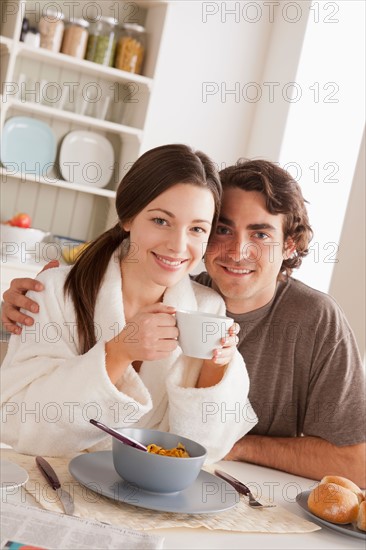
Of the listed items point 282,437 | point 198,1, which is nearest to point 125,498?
point 282,437

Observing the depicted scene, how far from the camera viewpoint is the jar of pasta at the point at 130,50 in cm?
383

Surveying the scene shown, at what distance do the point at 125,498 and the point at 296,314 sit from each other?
0.76m

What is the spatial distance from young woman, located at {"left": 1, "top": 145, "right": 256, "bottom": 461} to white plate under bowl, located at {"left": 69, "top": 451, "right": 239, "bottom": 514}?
0.11 metres

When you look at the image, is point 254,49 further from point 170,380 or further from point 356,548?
point 356,548

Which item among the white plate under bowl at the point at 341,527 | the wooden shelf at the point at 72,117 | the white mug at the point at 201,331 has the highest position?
the wooden shelf at the point at 72,117

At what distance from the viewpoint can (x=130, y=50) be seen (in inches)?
151

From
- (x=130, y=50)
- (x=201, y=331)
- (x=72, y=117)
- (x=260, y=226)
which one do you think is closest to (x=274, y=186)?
(x=260, y=226)

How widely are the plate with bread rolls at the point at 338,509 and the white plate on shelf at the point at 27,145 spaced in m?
2.92

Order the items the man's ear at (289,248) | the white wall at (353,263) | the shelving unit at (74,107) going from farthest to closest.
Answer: the shelving unit at (74,107), the white wall at (353,263), the man's ear at (289,248)

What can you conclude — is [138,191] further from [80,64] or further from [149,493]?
[80,64]

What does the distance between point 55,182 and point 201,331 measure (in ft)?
8.66

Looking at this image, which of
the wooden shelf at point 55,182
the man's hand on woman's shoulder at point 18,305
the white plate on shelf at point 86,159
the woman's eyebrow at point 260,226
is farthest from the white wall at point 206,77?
the man's hand on woman's shoulder at point 18,305

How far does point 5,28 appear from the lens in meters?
3.70

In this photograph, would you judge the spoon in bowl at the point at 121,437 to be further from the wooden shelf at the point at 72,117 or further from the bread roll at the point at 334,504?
the wooden shelf at the point at 72,117
